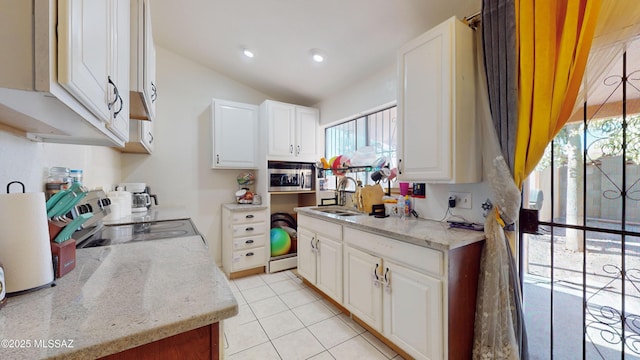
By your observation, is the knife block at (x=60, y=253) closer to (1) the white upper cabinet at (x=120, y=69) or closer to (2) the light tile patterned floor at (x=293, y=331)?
(1) the white upper cabinet at (x=120, y=69)

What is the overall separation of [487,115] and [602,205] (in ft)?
2.45

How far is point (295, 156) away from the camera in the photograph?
3395mm

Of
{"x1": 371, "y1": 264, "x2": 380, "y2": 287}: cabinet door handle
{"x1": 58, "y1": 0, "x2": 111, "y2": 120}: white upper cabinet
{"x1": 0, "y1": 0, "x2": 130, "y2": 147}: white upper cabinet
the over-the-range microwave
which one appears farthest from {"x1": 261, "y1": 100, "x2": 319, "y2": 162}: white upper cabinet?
{"x1": 58, "y1": 0, "x2": 111, "y2": 120}: white upper cabinet

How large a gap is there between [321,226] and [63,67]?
6.86 feet

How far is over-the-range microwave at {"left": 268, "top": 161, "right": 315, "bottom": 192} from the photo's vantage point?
3.23m

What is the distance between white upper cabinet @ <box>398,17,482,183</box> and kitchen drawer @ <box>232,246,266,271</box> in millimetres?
2217

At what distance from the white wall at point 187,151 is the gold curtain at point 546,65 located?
3.25 metres

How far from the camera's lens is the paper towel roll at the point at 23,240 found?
0.66 metres

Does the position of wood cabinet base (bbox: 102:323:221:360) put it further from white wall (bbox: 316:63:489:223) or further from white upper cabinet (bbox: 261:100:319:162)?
white upper cabinet (bbox: 261:100:319:162)

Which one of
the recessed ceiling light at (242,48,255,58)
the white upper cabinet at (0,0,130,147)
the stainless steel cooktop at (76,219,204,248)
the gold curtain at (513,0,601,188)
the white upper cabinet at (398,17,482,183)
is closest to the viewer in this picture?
the white upper cabinet at (0,0,130,147)

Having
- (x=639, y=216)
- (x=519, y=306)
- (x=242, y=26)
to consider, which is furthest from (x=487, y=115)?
(x=242, y=26)

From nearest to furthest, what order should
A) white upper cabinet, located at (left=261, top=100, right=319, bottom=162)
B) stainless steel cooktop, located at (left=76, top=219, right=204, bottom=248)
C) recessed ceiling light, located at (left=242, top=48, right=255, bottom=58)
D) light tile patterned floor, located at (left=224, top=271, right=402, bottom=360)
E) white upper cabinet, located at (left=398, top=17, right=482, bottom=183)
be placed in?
stainless steel cooktop, located at (left=76, top=219, right=204, bottom=248), white upper cabinet, located at (left=398, top=17, right=482, bottom=183), light tile patterned floor, located at (left=224, top=271, right=402, bottom=360), recessed ceiling light, located at (left=242, top=48, right=255, bottom=58), white upper cabinet, located at (left=261, top=100, right=319, bottom=162)

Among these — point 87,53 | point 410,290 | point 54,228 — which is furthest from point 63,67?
point 410,290

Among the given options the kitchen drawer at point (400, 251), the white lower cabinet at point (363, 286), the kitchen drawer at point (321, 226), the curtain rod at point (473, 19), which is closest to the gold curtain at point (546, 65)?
the curtain rod at point (473, 19)
